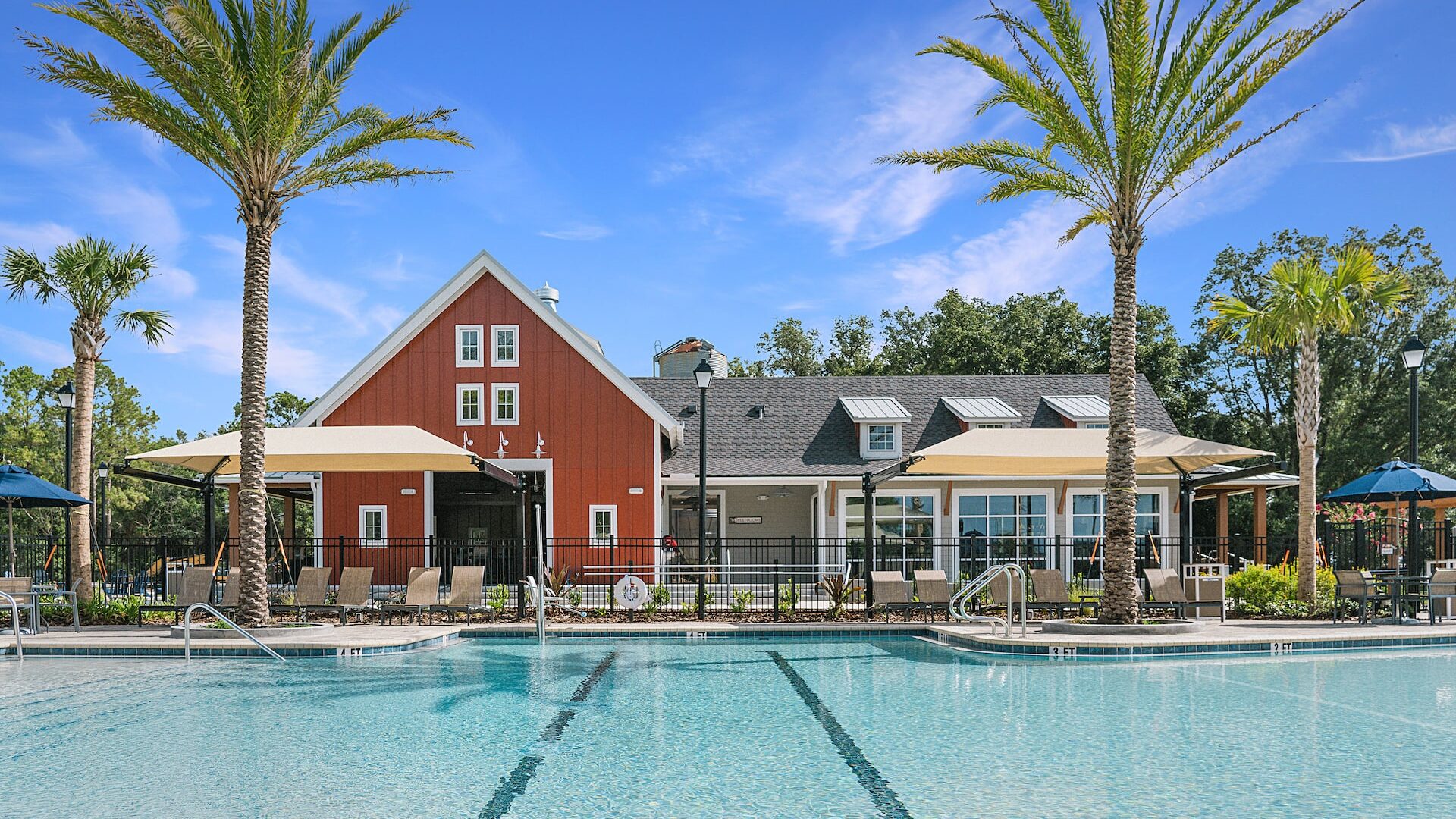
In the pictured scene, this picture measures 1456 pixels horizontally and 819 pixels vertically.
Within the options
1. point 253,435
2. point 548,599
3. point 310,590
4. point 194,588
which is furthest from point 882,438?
point 194,588

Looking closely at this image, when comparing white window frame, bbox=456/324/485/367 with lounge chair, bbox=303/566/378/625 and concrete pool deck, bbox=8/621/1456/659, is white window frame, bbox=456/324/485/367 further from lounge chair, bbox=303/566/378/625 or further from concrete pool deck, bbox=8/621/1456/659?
concrete pool deck, bbox=8/621/1456/659

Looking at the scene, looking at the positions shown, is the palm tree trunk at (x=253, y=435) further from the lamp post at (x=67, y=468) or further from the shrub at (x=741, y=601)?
the shrub at (x=741, y=601)

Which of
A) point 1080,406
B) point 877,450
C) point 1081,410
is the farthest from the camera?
point 1080,406

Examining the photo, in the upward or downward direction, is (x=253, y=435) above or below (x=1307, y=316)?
below

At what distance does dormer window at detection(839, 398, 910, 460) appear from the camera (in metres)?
27.6

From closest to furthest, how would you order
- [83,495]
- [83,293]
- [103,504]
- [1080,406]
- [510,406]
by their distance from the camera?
[83,495] → [83,293] → [510,406] → [1080,406] → [103,504]

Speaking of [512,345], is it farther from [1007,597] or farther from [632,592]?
[1007,597]

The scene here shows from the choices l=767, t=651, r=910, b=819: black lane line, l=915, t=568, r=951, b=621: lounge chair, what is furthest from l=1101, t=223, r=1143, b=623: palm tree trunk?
l=767, t=651, r=910, b=819: black lane line

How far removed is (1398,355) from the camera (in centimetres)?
→ 4262

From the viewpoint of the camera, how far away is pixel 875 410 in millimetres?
28484

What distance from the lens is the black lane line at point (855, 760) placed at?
6.53 metres

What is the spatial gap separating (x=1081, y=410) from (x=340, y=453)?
19.2 metres

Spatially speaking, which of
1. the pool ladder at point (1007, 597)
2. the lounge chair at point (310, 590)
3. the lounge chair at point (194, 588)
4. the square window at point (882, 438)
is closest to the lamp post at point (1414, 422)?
the pool ladder at point (1007, 597)

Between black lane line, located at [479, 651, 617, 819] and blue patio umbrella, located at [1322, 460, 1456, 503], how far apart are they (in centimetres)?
1336
